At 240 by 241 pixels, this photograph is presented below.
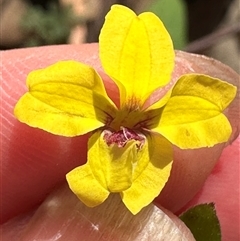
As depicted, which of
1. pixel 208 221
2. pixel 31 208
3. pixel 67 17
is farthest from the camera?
pixel 67 17

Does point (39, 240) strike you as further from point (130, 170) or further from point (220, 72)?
point (220, 72)

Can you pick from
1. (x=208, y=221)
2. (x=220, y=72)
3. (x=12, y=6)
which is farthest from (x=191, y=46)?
(x=208, y=221)

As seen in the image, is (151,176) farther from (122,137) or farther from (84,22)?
(84,22)

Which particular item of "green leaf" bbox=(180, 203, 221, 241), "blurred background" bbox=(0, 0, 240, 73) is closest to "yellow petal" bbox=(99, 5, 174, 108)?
"green leaf" bbox=(180, 203, 221, 241)

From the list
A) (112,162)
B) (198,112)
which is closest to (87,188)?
(112,162)

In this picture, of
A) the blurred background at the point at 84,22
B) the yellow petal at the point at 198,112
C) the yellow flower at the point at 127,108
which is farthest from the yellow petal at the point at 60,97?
the blurred background at the point at 84,22
